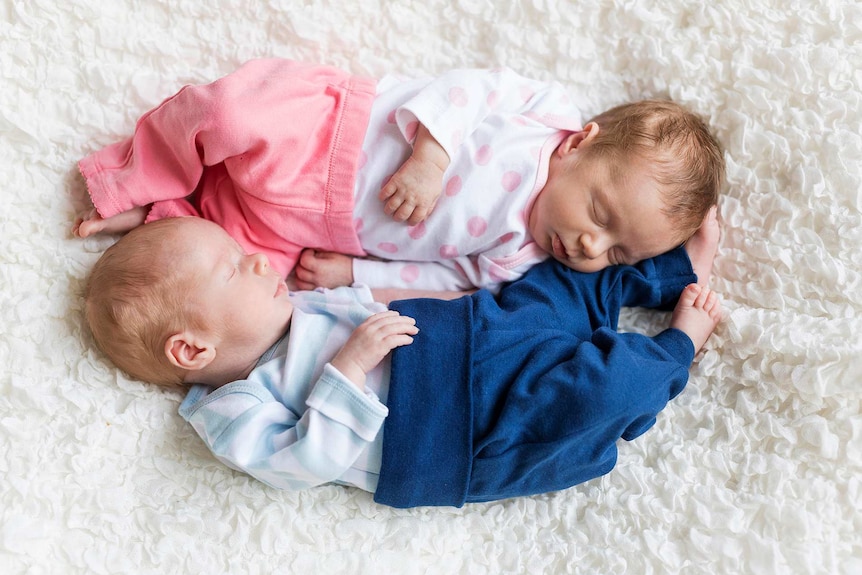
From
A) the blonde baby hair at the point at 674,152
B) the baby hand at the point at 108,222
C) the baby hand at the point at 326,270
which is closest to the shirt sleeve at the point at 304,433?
the baby hand at the point at 326,270

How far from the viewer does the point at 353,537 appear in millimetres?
1507

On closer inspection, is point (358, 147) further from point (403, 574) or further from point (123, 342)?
point (403, 574)

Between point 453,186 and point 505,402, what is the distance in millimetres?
493

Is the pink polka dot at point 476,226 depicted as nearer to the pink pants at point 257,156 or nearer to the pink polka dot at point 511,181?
the pink polka dot at point 511,181

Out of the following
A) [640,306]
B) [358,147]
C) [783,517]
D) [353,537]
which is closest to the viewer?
[783,517]

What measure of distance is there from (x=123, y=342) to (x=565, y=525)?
0.96 m

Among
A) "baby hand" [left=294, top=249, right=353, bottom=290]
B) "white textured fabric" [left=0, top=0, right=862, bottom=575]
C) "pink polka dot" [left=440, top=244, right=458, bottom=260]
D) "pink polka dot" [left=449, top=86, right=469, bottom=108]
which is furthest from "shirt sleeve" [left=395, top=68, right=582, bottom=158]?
"baby hand" [left=294, top=249, right=353, bottom=290]

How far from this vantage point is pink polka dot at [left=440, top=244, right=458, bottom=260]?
170cm

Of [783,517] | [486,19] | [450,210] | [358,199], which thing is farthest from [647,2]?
[783,517]

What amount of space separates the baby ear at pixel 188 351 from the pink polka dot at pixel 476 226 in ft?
1.99

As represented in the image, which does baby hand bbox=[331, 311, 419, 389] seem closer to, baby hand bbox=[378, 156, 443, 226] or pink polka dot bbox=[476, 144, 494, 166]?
baby hand bbox=[378, 156, 443, 226]

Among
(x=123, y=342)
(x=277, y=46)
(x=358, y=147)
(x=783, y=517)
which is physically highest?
(x=277, y=46)

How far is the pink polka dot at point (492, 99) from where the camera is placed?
66.2 inches

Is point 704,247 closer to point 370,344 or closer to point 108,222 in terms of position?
point 370,344
